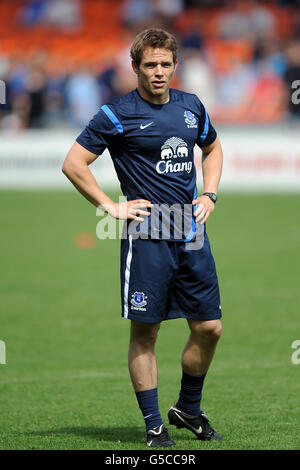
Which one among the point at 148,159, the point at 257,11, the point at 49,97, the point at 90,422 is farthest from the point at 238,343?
the point at 257,11

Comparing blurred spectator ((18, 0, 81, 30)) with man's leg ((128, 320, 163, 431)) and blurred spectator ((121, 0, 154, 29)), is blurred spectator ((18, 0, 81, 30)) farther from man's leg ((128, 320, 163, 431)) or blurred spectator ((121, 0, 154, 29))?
man's leg ((128, 320, 163, 431))

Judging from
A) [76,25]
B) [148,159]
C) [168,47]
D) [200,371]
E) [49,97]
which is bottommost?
[200,371]

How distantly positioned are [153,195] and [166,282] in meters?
0.50

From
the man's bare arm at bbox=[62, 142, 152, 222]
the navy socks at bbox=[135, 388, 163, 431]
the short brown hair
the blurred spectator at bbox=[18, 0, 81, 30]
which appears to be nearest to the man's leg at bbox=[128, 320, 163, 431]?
the navy socks at bbox=[135, 388, 163, 431]

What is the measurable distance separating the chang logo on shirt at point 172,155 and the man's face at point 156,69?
0.28 metres

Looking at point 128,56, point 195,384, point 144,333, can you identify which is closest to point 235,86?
point 128,56

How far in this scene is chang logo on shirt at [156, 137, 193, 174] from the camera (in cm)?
501

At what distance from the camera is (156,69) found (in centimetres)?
488

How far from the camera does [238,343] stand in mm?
7887

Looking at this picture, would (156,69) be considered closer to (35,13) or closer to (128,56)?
(128,56)

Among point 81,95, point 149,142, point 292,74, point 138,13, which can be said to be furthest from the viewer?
point 138,13

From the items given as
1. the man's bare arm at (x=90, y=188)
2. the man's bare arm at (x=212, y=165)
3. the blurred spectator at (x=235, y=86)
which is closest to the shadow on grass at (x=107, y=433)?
the man's bare arm at (x=90, y=188)
